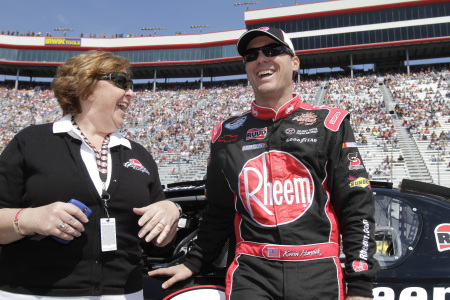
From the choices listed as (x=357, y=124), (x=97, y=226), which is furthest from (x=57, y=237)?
(x=357, y=124)

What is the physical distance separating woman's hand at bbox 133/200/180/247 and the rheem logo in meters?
0.39

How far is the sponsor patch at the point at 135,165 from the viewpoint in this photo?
1946 millimetres

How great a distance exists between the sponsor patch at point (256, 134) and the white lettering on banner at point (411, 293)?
1256mm

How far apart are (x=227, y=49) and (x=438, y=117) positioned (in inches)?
881

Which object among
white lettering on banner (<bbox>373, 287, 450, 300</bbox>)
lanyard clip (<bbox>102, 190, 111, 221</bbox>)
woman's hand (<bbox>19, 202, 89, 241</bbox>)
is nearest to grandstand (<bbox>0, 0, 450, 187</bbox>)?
white lettering on banner (<bbox>373, 287, 450, 300</bbox>)

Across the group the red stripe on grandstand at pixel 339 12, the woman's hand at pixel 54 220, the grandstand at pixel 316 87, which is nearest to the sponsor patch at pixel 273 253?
the woman's hand at pixel 54 220

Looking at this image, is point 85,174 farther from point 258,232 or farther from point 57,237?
point 258,232

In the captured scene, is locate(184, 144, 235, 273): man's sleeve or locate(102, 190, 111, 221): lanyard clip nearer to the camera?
locate(102, 190, 111, 221): lanyard clip

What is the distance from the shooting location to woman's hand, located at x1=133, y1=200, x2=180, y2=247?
67.4 inches

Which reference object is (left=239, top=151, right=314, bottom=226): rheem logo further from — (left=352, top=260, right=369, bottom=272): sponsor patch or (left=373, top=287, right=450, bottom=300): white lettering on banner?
(left=373, top=287, right=450, bottom=300): white lettering on banner

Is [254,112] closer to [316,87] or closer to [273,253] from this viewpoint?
[273,253]

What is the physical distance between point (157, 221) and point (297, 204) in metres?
0.70

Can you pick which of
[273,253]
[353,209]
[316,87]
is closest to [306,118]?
[353,209]

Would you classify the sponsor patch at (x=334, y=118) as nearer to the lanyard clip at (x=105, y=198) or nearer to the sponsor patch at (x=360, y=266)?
the sponsor patch at (x=360, y=266)
